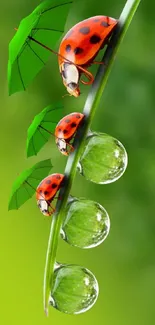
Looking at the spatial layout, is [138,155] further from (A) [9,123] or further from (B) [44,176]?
(B) [44,176]

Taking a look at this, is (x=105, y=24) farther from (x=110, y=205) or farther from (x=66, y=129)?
(x=110, y=205)

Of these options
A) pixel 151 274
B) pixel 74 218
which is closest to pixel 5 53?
pixel 151 274

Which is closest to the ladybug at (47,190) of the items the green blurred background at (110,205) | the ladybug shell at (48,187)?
the ladybug shell at (48,187)

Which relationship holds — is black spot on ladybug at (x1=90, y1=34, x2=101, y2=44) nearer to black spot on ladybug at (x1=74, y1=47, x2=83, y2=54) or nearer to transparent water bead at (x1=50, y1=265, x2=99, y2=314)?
black spot on ladybug at (x1=74, y1=47, x2=83, y2=54)

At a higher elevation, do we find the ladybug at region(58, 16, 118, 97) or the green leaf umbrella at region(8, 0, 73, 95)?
the green leaf umbrella at region(8, 0, 73, 95)

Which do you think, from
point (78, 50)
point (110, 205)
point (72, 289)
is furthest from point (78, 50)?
point (110, 205)

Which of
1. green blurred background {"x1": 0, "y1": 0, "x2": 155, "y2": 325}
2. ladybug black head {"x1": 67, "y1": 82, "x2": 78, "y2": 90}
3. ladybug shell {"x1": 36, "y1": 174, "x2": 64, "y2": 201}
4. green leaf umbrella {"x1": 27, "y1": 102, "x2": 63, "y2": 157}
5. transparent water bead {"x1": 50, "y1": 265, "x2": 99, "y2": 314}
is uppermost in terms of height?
ladybug black head {"x1": 67, "y1": 82, "x2": 78, "y2": 90}

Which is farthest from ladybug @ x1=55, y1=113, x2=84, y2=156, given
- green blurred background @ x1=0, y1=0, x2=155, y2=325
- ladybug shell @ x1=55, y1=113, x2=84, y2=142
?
green blurred background @ x1=0, y1=0, x2=155, y2=325
